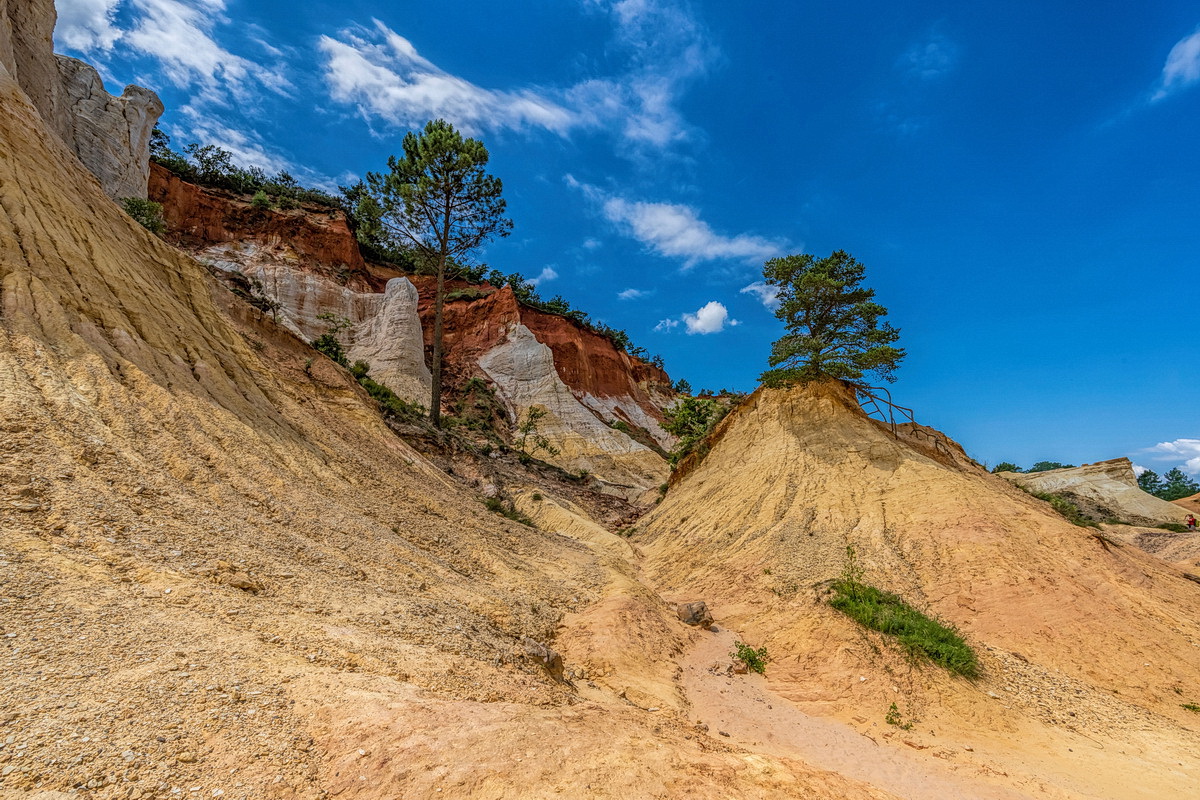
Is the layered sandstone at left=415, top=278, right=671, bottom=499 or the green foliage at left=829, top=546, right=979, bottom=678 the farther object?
the layered sandstone at left=415, top=278, right=671, bottom=499

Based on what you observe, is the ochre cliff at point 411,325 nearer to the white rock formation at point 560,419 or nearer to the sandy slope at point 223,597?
the white rock formation at point 560,419

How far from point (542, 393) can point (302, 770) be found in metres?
40.1

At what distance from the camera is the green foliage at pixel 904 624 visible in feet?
26.4

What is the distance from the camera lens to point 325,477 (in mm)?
9352

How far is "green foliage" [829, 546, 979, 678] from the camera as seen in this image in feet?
26.4

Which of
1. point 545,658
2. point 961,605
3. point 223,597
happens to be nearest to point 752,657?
point 545,658

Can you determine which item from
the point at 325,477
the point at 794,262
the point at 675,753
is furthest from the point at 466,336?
the point at 675,753

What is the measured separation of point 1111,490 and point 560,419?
41043mm

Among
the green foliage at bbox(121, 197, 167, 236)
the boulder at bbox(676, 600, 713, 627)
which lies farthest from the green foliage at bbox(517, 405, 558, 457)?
the boulder at bbox(676, 600, 713, 627)

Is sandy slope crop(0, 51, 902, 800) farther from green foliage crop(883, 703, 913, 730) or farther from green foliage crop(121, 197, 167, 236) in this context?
green foliage crop(121, 197, 167, 236)

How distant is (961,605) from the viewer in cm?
980

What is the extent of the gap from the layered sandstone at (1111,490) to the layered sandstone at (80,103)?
154 feet

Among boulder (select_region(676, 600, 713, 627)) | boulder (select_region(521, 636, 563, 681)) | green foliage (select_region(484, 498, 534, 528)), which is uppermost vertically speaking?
boulder (select_region(676, 600, 713, 627))

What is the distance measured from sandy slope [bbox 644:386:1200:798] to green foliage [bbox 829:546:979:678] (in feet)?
1.02
